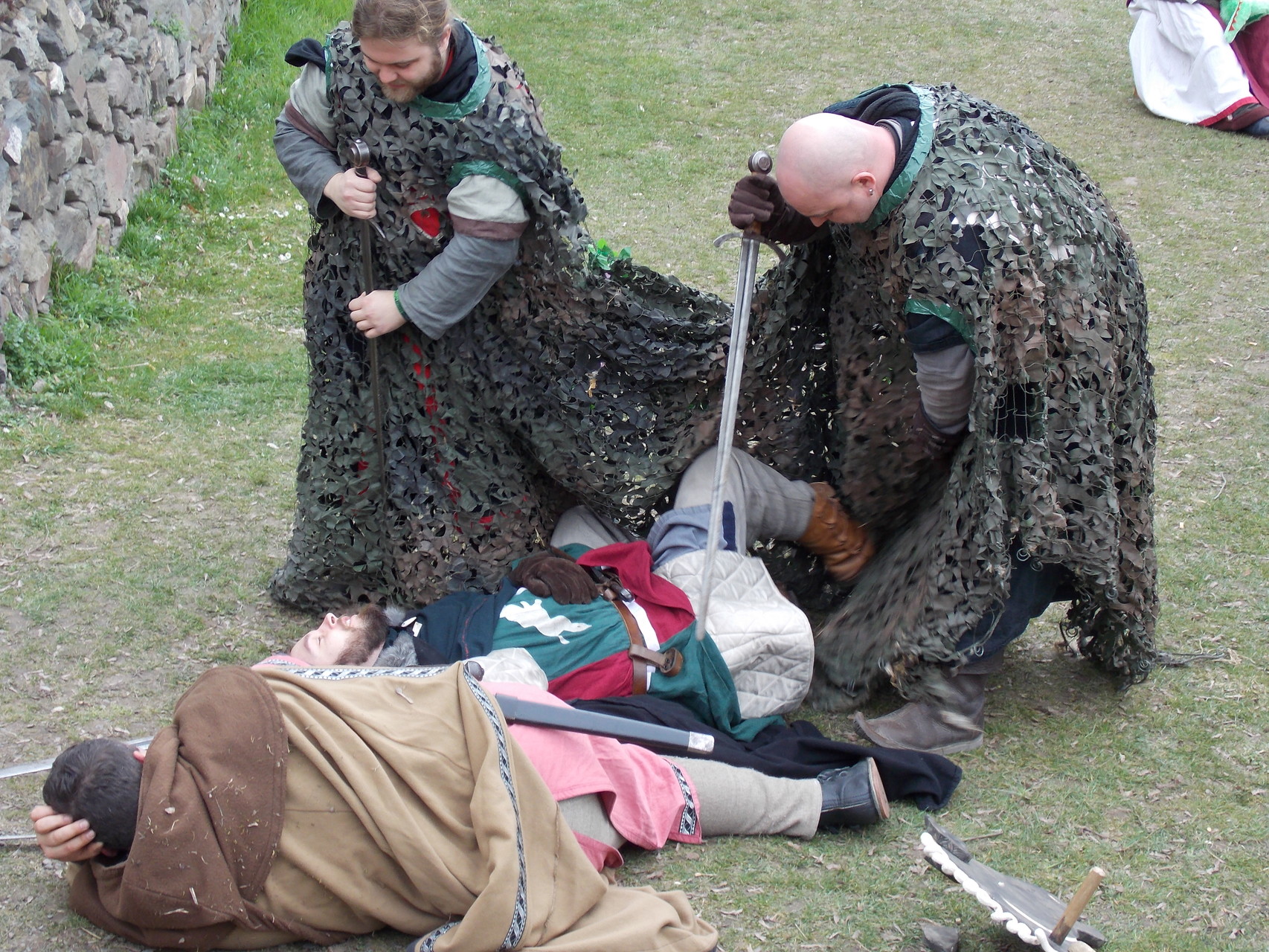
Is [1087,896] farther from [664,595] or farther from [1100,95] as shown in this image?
[1100,95]

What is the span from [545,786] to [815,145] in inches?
61.3

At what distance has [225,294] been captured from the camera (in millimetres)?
6219

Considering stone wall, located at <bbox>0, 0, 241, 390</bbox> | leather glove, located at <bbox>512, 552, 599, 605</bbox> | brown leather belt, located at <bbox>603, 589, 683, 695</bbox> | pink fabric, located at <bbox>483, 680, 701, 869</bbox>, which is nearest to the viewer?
pink fabric, located at <bbox>483, 680, 701, 869</bbox>

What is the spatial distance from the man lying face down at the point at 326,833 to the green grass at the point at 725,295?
0.60 feet

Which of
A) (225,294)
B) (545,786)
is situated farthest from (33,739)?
(225,294)

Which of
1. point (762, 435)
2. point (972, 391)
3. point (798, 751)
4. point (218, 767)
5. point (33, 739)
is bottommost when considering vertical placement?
point (33, 739)

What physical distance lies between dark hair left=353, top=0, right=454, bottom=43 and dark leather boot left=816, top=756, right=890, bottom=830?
6.65ft

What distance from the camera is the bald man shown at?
9.40ft

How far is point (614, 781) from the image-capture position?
2768 millimetres

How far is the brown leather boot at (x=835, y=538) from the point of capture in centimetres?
369

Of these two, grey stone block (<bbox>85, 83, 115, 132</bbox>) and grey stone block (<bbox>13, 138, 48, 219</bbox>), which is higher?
grey stone block (<bbox>85, 83, 115, 132</bbox>)

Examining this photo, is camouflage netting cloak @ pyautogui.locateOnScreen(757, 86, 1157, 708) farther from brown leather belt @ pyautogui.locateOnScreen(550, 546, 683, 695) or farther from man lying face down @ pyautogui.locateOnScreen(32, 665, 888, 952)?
man lying face down @ pyautogui.locateOnScreen(32, 665, 888, 952)

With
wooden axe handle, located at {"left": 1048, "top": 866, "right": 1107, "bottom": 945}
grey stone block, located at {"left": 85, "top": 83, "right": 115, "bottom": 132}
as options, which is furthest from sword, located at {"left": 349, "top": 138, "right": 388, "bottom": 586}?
grey stone block, located at {"left": 85, "top": 83, "right": 115, "bottom": 132}

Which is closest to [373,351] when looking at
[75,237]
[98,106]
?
[75,237]
